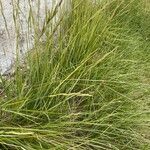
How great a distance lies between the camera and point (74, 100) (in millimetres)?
2268

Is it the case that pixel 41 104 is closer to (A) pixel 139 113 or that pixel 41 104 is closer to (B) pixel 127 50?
(A) pixel 139 113

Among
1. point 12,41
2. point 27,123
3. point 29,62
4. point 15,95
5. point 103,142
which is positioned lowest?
point 103,142

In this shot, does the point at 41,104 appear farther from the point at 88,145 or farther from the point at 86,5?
the point at 86,5

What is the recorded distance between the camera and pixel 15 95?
2164 mm

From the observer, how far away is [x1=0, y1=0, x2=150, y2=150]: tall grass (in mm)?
1962

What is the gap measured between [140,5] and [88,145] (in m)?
1.79

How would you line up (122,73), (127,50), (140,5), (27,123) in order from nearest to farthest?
(27,123)
(122,73)
(127,50)
(140,5)

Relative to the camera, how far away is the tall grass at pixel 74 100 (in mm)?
1962

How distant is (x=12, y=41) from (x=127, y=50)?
30.6 inches

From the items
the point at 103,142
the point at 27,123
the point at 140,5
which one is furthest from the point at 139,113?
the point at 140,5

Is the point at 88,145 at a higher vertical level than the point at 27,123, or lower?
lower

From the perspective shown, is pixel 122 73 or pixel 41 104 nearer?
pixel 41 104

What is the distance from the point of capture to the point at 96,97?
2312 mm

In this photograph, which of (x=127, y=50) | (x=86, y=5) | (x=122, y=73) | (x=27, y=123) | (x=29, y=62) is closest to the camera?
(x=27, y=123)
